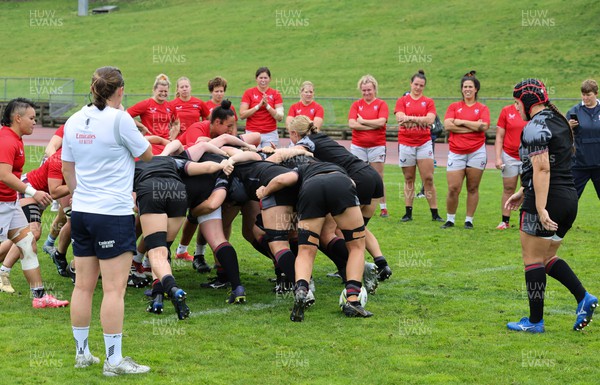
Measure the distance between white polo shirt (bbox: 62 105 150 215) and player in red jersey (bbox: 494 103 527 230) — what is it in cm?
798

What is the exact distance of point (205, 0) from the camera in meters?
64.0

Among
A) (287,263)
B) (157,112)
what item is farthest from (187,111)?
(287,263)

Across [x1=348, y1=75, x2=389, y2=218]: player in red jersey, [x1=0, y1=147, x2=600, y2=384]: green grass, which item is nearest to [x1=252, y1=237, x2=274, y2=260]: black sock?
[x1=0, y1=147, x2=600, y2=384]: green grass

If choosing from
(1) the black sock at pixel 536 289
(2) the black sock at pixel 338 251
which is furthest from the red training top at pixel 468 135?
(1) the black sock at pixel 536 289

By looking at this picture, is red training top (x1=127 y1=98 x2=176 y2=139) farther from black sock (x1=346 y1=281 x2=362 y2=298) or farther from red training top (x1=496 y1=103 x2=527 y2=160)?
red training top (x1=496 y1=103 x2=527 y2=160)

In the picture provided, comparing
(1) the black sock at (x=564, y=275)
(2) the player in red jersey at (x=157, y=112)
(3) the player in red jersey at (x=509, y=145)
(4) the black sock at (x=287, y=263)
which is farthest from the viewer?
(3) the player in red jersey at (x=509, y=145)

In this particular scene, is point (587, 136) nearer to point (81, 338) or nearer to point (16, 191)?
point (16, 191)

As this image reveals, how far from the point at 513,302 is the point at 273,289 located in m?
2.54

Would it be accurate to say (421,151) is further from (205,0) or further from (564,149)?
(205,0)

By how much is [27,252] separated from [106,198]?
2718 mm

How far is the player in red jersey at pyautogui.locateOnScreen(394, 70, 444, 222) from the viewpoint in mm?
13539

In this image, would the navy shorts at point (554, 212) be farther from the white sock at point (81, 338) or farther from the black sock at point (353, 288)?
the white sock at point (81, 338)

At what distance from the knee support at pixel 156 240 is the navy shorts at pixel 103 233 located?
1.62 meters

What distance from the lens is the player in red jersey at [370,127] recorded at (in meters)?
13.6
